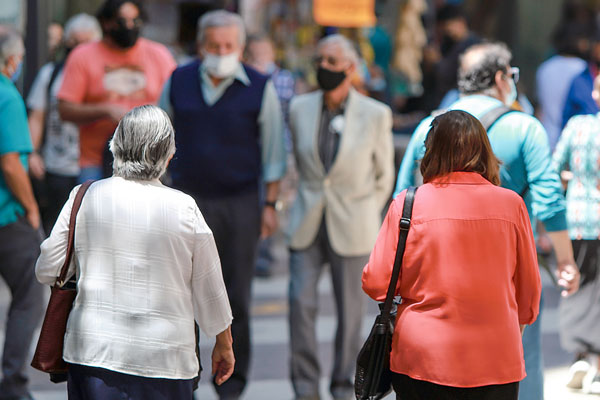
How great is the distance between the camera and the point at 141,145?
393cm

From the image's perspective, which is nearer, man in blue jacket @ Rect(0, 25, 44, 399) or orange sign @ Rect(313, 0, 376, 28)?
man in blue jacket @ Rect(0, 25, 44, 399)

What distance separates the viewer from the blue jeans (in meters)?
5.20

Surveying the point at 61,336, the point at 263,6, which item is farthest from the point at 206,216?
the point at 263,6

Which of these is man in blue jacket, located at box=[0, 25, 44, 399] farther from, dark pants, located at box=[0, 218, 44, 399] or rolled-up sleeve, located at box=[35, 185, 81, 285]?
rolled-up sleeve, located at box=[35, 185, 81, 285]

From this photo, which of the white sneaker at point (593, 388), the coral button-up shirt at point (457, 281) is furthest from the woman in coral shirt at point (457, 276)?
the white sneaker at point (593, 388)

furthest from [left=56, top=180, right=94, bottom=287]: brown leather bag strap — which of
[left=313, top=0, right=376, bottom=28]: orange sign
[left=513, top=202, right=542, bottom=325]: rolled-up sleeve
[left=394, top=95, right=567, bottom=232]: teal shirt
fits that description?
[left=313, top=0, right=376, bottom=28]: orange sign

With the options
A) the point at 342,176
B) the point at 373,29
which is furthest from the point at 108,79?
the point at 373,29

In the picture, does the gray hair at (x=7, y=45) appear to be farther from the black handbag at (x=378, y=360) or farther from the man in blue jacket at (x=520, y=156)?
the black handbag at (x=378, y=360)

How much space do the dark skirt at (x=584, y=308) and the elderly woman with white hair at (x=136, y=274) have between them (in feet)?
11.4

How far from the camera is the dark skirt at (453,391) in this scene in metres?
3.99

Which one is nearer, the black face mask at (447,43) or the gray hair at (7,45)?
the gray hair at (7,45)

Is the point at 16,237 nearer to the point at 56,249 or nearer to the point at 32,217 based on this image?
the point at 32,217

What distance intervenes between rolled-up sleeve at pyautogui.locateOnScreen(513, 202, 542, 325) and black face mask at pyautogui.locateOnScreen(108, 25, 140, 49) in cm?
375

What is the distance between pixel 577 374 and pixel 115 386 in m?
3.91
